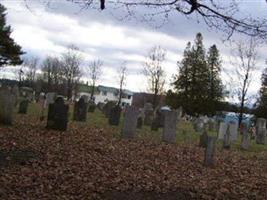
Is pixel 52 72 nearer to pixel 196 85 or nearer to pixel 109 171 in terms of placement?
pixel 196 85

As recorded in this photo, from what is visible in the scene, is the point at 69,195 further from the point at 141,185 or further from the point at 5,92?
the point at 5,92

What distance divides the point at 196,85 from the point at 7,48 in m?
27.8

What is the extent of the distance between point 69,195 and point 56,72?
267ft

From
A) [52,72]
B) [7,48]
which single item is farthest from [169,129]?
[52,72]

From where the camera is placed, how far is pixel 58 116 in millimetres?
16016

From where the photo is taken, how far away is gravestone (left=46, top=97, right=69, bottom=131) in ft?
52.5

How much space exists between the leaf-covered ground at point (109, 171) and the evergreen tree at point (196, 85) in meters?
50.2

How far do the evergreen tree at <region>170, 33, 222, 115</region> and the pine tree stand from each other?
23798 millimetres

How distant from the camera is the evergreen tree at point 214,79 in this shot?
6630cm

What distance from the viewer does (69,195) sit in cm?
836

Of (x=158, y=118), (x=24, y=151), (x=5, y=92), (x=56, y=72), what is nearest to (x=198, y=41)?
(x=56, y=72)

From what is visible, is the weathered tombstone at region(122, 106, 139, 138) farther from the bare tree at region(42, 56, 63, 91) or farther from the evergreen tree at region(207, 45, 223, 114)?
the bare tree at region(42, 56, 63, 91)

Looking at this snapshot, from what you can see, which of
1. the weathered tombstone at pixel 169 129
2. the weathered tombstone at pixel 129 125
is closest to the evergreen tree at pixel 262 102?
the weathered tombstone at pixel 169 129

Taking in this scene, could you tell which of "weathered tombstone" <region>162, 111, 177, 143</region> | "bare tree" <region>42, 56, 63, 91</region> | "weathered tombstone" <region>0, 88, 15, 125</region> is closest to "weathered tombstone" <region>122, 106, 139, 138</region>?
"weathered tombstone" <region>162, 111, 177, 143</region>
